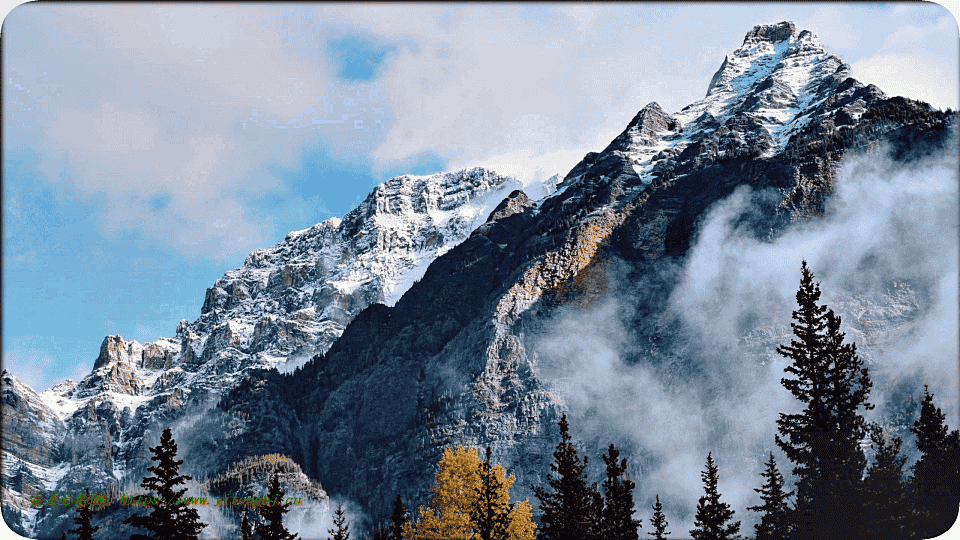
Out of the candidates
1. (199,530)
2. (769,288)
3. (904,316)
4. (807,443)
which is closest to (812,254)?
(769,288)

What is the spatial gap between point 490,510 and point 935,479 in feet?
93.4

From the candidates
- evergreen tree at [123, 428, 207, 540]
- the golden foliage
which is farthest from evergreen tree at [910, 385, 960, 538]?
evergreen tree at [123, 428, 207, 540]

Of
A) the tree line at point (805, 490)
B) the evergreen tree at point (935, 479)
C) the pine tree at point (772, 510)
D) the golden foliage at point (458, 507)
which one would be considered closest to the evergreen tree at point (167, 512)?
the tree line at point (805, 490)

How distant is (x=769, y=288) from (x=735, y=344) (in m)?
15.3

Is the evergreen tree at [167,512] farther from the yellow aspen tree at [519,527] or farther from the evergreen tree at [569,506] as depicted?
the evergreen tree at [569,506]

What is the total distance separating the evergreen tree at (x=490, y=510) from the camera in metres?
42.9

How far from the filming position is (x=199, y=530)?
1344 inches

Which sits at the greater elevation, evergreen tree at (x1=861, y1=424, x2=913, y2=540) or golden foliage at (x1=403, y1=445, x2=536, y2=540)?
golden foliage at (x1=403, y1=445, x2=536, y2=540)

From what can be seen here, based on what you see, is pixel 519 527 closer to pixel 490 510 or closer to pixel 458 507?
pixel 490 510

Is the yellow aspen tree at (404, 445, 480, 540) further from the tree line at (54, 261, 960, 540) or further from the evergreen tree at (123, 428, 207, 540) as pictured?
the evergreen tree at (123, 428, 207, 540)

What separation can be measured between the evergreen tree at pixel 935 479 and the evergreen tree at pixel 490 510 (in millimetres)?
18233

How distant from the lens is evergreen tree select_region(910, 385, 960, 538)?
122 feet

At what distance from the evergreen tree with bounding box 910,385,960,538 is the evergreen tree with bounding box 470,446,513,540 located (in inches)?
718

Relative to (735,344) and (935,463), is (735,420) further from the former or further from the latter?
(935,463)
